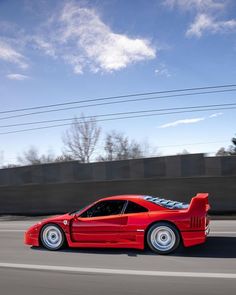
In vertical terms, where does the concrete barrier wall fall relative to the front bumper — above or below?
above

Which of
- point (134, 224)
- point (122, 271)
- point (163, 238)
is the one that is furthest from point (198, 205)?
point (122, 271)

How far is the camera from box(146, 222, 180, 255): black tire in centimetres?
861

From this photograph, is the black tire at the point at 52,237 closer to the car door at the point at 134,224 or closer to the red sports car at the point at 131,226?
the red sports car at the point at 131,226

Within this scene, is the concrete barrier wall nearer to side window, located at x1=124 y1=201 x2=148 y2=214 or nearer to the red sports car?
the red sports car

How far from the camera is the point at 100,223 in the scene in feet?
30.1

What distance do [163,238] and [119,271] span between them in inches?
61.5

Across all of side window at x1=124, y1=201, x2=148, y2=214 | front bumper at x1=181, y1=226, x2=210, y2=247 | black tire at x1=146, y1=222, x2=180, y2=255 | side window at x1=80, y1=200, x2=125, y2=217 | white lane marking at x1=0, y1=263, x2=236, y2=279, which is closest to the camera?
white lane marking at x1=0, y1=263, x2=236, y2=279

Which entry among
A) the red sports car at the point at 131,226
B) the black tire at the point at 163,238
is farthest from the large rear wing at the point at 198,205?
the black tire at the point at 163,238

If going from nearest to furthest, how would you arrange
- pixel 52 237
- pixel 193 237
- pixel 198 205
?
pixel 193 237 → pixel 198 205 → pixel 52 237

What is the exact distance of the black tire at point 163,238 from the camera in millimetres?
8609

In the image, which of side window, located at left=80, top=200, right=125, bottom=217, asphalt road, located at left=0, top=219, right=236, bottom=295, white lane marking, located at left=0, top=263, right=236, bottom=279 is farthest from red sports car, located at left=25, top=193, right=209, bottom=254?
white lane marking, located at left=0, top=263, right=236, bottom=279

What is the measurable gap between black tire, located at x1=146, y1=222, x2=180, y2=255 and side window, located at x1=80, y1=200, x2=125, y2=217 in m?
0.91

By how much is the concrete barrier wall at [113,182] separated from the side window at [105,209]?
1122cm

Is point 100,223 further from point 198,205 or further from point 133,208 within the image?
point 198,205
